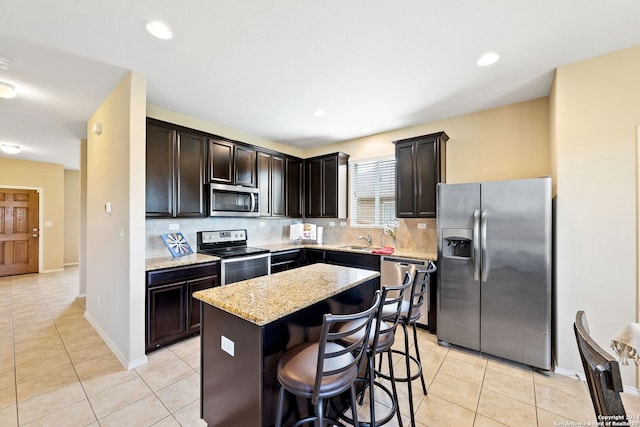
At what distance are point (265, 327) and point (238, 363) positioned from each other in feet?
1.00

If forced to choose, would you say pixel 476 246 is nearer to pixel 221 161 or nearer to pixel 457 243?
pixel 457 243

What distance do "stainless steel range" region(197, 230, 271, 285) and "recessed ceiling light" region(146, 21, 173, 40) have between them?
2.27 metres

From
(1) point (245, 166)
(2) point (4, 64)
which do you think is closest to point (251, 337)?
(1) point (245, 166)

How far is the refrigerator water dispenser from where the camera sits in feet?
9.36

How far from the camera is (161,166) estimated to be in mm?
3086

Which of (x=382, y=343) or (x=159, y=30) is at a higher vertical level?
(x=159, y=30)

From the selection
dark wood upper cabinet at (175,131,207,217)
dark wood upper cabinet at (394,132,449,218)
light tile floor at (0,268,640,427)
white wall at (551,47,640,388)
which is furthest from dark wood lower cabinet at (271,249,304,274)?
white wall at (551,47,640,388)

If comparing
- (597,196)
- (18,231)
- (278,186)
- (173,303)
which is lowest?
(173,303)

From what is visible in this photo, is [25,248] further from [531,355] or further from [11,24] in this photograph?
[531,355]

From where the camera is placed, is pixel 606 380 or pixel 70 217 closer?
pixel 606 380

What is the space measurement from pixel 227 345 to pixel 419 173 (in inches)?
123

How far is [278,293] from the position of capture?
1.66m

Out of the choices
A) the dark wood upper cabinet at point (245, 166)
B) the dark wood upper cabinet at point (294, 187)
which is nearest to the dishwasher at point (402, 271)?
the dark wood upper cabinet at point (294, 187)

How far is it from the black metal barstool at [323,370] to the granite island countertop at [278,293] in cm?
26
